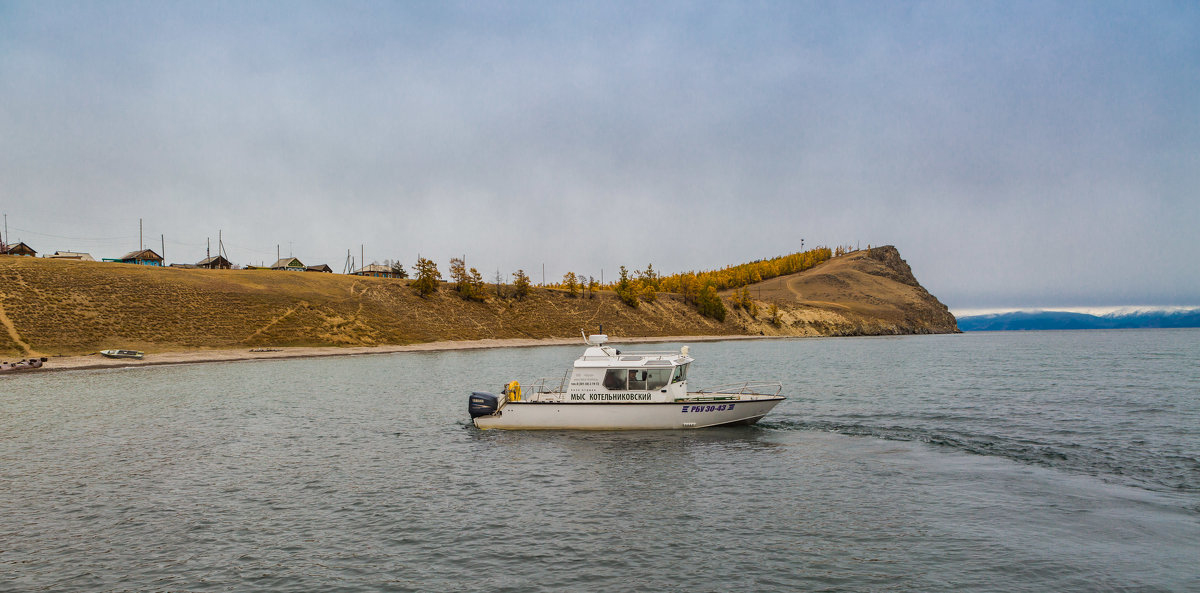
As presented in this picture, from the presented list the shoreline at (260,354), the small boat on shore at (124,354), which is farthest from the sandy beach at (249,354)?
the small boat on shore at (124,354)

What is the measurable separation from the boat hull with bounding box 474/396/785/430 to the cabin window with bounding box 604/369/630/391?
0.82 meters

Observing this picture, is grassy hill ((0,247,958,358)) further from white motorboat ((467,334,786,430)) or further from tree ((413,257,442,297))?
white motorboat ((467,334,786,430))

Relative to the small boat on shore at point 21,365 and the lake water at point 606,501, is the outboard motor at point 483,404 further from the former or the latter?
the small boat on shore at point 21,365

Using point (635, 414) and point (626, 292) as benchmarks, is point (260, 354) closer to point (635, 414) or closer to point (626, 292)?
point (635, 414)

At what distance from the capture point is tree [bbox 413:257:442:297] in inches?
6206

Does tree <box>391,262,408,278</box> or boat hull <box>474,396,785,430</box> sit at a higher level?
tree <box>391,262,408,278</box>

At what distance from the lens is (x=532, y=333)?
15612cm

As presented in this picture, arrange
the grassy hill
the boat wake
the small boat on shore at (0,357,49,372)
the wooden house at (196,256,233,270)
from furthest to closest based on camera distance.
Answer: the wooden house at (196,256,233,270) → the grassy hill → the small boat on shore at (0,357,49,372) → the boat wake

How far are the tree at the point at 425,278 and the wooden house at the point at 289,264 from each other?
39954 millimetres

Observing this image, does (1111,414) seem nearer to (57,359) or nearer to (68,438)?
(68,438)

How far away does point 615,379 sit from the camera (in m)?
33.0

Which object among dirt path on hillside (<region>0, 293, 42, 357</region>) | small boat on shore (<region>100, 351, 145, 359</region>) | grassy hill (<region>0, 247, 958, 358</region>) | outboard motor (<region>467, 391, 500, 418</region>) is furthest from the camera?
grassy hill (<region>0, 247, 958, 358</region>)

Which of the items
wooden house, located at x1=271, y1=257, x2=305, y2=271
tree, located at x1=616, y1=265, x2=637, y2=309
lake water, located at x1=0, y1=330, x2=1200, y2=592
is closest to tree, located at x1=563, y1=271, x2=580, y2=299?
tree, located at x1=616, y1=265, x2=637, y2=309

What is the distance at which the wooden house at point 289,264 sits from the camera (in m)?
174
